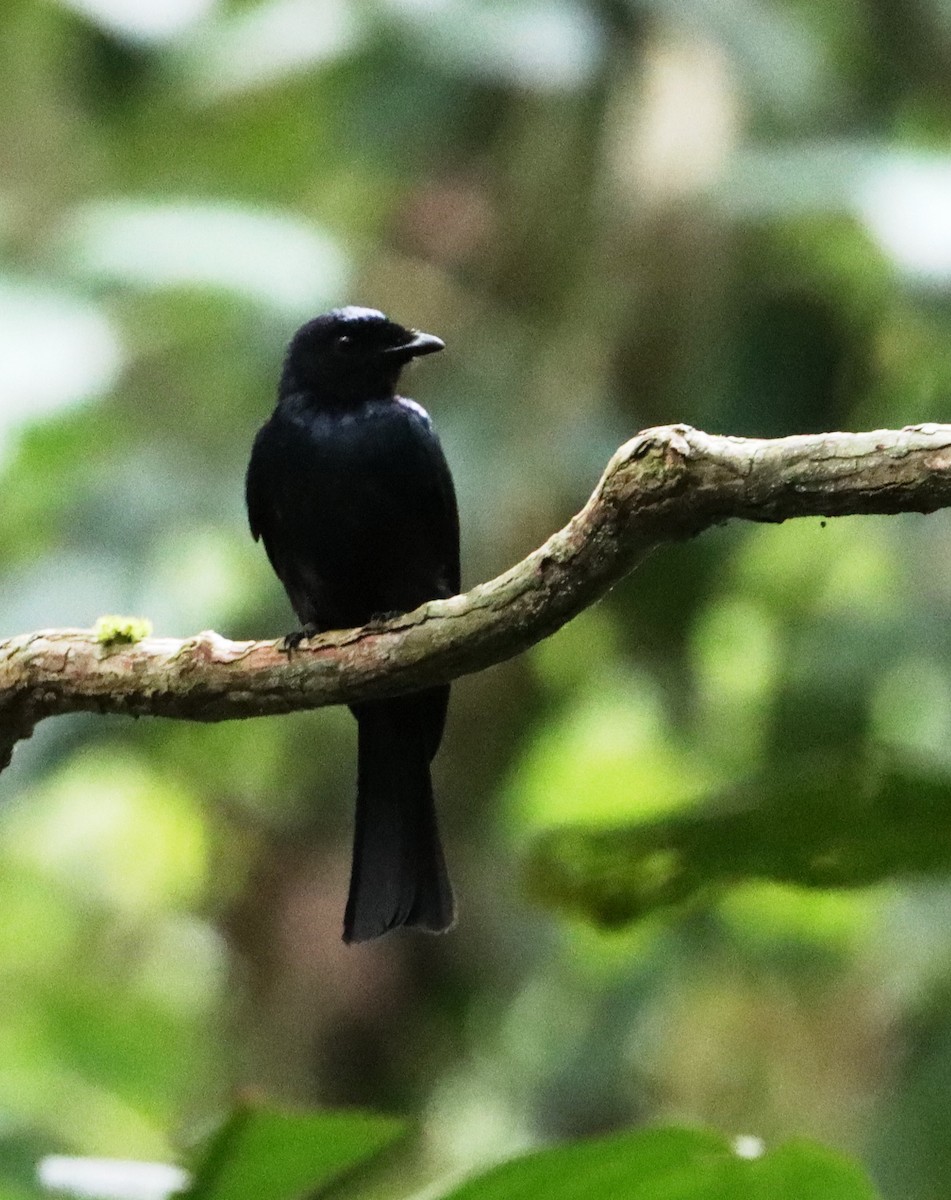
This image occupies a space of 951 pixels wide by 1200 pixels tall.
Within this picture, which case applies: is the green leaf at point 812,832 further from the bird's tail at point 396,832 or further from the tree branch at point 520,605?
the bird's tail at point 396,832

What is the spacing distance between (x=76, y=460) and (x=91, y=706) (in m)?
2.31

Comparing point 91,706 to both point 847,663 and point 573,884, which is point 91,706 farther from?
point 847,663

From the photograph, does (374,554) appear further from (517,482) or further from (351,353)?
(517,482)

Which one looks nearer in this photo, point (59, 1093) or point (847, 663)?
point (847, 663)

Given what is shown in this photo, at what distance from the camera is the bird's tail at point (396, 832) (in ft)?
10.8

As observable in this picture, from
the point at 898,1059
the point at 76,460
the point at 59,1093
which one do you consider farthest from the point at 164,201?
the point at 898,1059

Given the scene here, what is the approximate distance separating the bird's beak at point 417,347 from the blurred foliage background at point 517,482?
0.44 m

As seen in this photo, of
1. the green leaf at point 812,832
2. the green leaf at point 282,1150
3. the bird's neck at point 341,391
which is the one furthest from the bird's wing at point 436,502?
the green leaf at point 282,1150

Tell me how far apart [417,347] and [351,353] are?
0.45 feet

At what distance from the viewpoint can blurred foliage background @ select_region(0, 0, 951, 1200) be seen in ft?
14.3

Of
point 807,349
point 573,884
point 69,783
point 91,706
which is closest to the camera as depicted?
point 573,884

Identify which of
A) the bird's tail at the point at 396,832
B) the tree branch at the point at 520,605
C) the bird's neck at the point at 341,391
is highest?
the bird's neck at the point at 341,391

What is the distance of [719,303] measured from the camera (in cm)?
523

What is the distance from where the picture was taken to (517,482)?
4.87 meters
